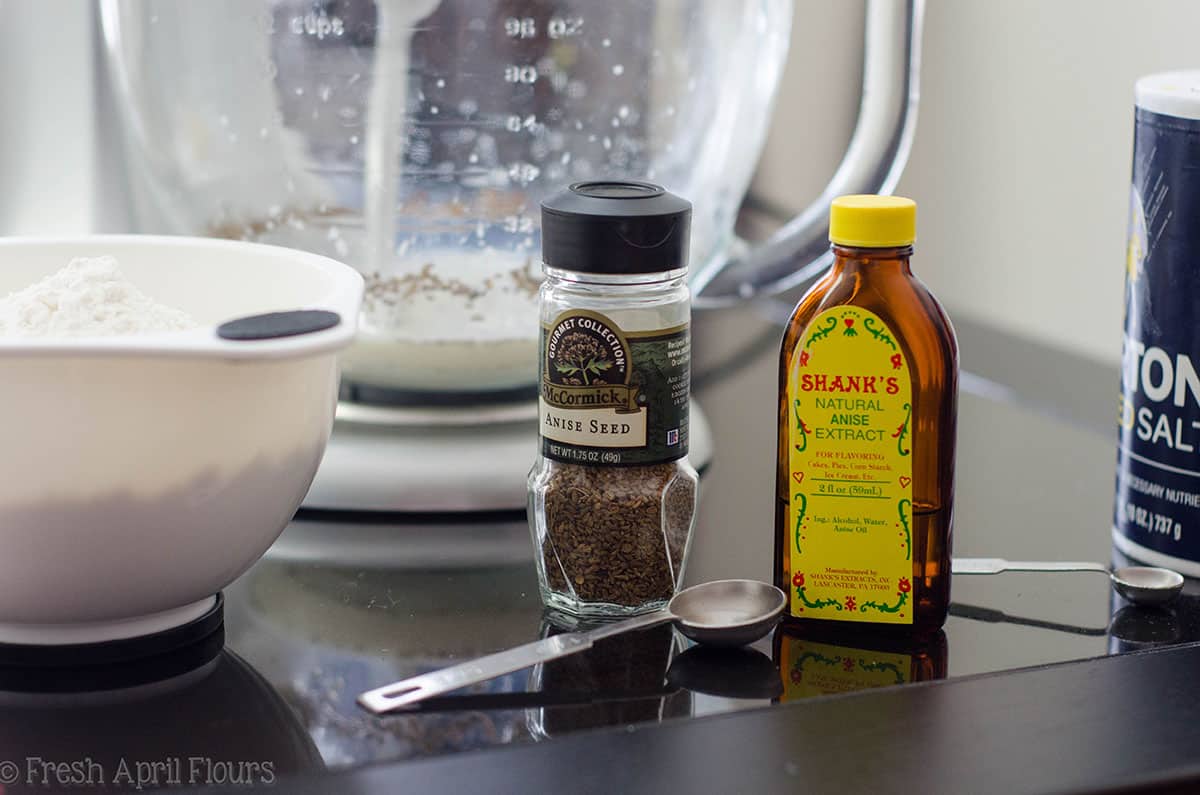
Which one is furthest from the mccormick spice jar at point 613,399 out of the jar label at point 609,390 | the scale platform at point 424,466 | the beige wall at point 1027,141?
the beige wall at point 1027,141

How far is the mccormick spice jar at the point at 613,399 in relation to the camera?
0.52 meters

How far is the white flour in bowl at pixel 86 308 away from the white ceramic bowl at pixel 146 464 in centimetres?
6

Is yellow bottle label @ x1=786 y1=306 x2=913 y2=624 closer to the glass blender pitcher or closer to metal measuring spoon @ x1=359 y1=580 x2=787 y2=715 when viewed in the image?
metal measuring spoon @ x1=359 y1=580 x2=787 y2=715

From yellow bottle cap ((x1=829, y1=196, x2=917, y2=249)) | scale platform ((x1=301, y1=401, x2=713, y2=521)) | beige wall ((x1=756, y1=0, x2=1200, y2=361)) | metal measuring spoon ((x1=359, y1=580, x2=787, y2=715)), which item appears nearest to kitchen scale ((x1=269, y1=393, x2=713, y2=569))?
scale platform ((x1=301, y1=401, x2=713, y2=521))

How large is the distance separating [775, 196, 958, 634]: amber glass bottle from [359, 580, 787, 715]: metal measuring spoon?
19 millimetres

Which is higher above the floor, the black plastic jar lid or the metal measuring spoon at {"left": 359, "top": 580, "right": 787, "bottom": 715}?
the black plastic jar lid

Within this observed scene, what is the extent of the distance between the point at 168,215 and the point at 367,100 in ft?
0.47

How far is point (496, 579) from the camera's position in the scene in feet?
2.00

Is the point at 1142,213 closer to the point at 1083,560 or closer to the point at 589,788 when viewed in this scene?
the point at 1083,560

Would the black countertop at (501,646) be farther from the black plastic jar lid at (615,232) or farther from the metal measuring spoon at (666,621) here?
the black plastic jar lid at (615,232)

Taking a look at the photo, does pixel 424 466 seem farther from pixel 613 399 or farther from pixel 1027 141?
pixel 1027 141

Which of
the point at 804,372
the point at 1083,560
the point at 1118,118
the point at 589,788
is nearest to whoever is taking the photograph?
the point at 589,788

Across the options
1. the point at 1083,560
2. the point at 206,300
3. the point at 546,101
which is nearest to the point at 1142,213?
the point at 1083,560

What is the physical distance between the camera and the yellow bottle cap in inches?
20.1
